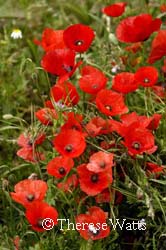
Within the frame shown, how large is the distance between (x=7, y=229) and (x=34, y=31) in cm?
143

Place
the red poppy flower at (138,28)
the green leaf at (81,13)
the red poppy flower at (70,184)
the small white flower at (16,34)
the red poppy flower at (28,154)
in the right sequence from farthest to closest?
the green leaf at (81,13)
the small white flower at (16,34)
the red poppy flower at (138,28)
the red poppy flower at (28,154)
the red poppy flower at (70,184)

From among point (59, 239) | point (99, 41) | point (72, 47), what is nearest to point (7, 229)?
point (59, 239)

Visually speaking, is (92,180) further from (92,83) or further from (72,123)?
(92,83)

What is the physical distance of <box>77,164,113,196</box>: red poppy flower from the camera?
1791 mm

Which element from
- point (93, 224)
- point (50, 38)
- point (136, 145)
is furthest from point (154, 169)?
point (50, 38)

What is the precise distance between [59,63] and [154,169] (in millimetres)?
466

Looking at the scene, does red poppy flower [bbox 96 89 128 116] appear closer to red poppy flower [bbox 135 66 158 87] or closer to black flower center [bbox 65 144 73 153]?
red poppy flower [bbox 135 66 158 87]

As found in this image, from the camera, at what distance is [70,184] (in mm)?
1890

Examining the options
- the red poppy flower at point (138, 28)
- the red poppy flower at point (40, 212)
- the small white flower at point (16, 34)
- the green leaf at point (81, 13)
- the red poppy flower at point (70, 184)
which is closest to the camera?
the red poppy flower at point (40, 212)

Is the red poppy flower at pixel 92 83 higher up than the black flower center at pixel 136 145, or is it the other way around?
the red poppy flower at pixel 92 83

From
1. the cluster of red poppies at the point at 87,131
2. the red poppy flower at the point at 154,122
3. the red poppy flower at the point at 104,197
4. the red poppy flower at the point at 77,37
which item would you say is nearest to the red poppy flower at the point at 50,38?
the cluster of red poppies at the point at 87,131

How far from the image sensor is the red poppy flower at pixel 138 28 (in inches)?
84.9

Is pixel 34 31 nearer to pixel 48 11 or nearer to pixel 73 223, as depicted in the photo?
pixel 48 11

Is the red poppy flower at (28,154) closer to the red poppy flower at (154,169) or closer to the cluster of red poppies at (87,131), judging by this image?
the cluster of red poppies at (87,131)
